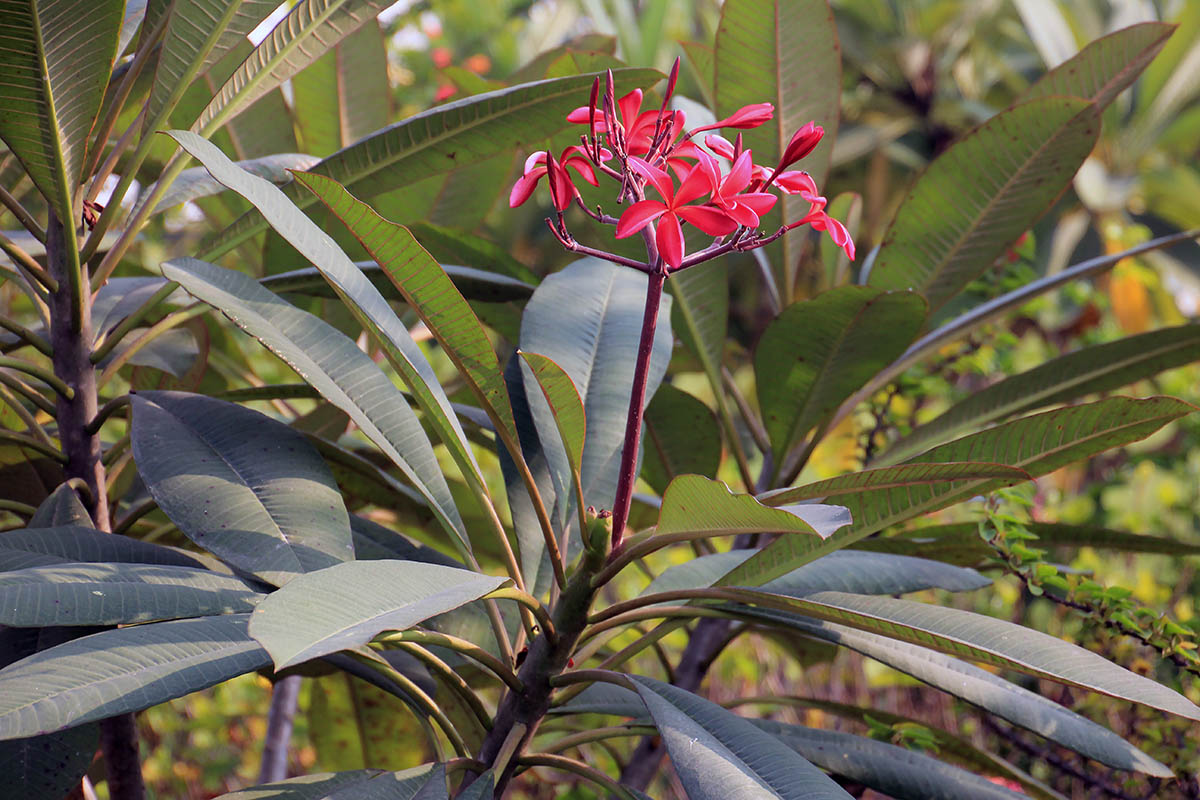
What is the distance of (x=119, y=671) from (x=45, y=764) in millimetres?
214

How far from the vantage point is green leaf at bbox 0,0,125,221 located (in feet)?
A: 2.28

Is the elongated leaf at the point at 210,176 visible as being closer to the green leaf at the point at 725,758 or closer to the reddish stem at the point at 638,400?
the reddish stem at the point at 638,400

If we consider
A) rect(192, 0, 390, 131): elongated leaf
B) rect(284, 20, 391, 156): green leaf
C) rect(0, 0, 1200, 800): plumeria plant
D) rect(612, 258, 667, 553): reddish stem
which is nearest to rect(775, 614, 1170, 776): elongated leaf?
rect(0, 0, 1200, 800): plumeria plant

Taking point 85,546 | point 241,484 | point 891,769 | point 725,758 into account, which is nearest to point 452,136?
point 241,484

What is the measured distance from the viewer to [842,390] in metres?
1.11

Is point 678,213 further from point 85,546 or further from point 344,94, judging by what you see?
point 344,94

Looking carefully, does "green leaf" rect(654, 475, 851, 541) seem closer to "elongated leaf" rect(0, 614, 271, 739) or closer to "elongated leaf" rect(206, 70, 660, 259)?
"elongated leaf" rect(0, 614, 271, 739)

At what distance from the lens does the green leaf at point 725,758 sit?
1.97ft

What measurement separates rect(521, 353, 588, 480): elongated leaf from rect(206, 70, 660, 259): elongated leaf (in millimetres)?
297

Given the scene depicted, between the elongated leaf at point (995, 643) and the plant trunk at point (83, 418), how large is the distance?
23.7 inches

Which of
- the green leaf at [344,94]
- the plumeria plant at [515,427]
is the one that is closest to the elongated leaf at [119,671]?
the plumeria plant at [515,427]

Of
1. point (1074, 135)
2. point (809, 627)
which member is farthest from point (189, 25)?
point (1074, 135)

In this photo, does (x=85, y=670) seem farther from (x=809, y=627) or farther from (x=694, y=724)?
(x=809, y=627)

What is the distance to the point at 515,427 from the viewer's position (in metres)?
0.83
